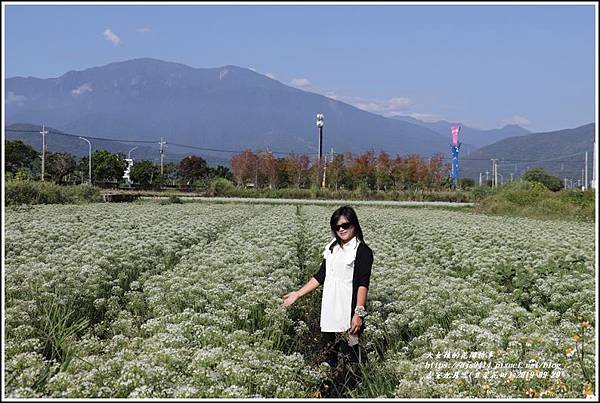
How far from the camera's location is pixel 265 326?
767cm

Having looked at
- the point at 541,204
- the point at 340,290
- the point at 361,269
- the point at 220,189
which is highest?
the point at 220,189

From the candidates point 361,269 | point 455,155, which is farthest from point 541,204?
point 455,155

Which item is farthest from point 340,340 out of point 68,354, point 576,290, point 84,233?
point 84,233

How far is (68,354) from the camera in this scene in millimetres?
6590

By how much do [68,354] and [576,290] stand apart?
6793 millimetres

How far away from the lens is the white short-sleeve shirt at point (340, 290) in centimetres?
643

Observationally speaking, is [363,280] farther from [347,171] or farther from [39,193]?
[347,171]

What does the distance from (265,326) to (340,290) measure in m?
1.57

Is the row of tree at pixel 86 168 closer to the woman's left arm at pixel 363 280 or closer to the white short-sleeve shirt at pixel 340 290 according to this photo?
the white short-sleeve shirt at pixel 340 290

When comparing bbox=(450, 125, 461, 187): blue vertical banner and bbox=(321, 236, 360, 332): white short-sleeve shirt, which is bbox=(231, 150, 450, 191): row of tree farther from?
bbox=(321, 236, 360, 332): white short-sleeve shirt

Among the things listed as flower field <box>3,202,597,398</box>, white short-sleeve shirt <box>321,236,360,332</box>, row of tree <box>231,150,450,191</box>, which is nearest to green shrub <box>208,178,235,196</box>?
row of tree <box>231,150,450,191</box>

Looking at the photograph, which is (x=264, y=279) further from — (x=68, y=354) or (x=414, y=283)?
(x=68, y=354)

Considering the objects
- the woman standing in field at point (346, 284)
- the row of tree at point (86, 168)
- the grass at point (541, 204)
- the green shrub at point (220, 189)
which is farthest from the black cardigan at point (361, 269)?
the row of tree at point (86, 168)

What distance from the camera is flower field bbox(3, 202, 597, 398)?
531cm
